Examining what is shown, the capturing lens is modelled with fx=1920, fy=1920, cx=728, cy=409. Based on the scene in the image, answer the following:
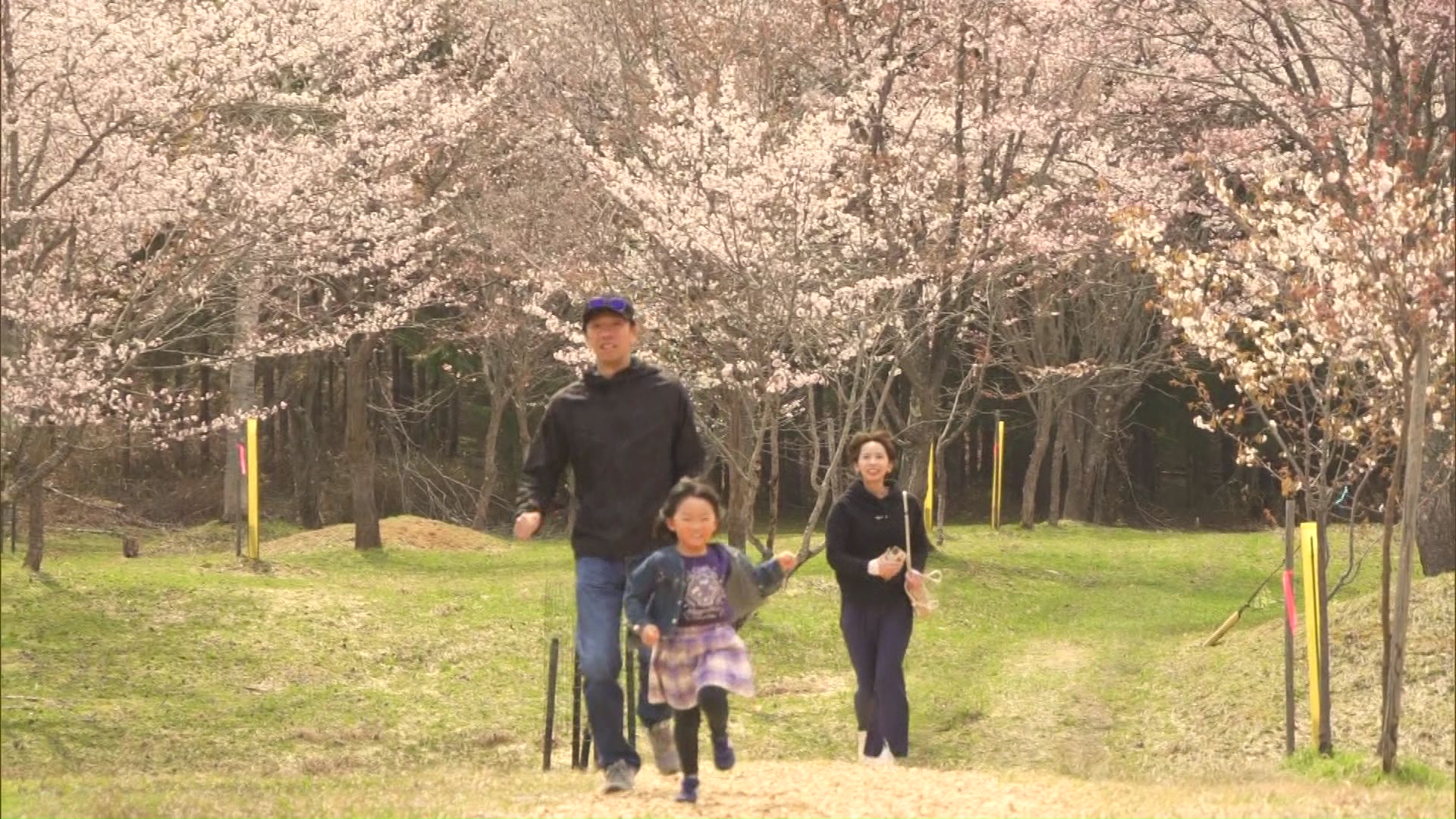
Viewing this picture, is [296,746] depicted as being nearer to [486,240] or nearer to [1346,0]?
[1346,0]

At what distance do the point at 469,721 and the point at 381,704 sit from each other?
0.92m

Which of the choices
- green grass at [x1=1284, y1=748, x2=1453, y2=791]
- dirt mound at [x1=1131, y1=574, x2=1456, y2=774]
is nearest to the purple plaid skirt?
green grass at [x1=1284, y1=748, x2=1453, y2=791]

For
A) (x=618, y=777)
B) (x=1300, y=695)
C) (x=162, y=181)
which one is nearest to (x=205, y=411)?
(x=162, y=181)

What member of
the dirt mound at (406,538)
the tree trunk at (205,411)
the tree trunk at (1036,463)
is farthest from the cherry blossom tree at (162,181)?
the tree trunk at (205,411)

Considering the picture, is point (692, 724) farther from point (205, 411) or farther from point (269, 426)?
point (205, 411)

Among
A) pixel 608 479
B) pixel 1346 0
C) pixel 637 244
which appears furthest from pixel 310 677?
pixel 1346 0

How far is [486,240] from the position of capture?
106 ft

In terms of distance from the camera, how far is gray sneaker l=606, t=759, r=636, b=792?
27.6ft

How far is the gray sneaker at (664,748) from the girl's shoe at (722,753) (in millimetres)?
280

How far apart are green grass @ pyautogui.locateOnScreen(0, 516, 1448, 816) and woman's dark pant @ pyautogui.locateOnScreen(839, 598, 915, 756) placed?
2583mm

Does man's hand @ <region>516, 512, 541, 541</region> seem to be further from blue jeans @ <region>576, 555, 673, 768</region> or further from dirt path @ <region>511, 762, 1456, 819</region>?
dirt path @ <region>511, 762, 1456, 819</region>

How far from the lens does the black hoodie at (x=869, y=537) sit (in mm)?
10328

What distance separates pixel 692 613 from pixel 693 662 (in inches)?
8.3

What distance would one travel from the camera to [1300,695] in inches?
651
